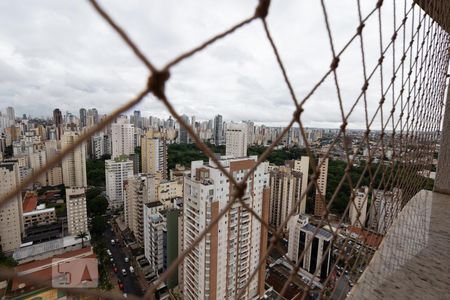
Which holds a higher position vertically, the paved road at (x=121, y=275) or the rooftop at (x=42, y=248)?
the rooftop at (x=42, y=248)

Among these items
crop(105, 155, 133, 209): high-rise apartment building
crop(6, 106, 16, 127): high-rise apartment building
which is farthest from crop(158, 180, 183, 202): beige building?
crop(6, 106, 16, 127): high-rise apartment building

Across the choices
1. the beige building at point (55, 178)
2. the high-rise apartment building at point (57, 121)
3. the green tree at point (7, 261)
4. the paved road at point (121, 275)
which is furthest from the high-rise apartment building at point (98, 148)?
the green tree at point (7, 261)

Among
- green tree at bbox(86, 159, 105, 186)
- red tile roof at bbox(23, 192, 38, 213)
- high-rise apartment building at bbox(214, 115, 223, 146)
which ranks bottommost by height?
→ red tile roof at bbox(23, 192, 38, 213)

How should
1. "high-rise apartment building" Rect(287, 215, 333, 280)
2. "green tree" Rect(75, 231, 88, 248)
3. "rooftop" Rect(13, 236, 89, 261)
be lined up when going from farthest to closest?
"green tree" Rect(75, 231, 88, 248), "rooftop" Rect(13, 236, 89, 261), "high-rise apartment building" Rect(287, 215, 333, 280)

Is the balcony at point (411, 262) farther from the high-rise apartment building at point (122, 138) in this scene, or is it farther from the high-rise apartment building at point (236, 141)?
the high-rise apartment building at point (122, 138)

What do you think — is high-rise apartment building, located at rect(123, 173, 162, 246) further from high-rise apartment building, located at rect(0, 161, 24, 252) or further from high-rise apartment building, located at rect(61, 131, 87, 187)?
high-rise apartment building, located at rect(61, 131, 87, 187)

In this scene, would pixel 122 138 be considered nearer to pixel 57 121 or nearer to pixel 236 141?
pixel 57 121

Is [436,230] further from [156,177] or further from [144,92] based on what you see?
[156,177]

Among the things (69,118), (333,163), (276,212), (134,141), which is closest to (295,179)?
(276,212)
